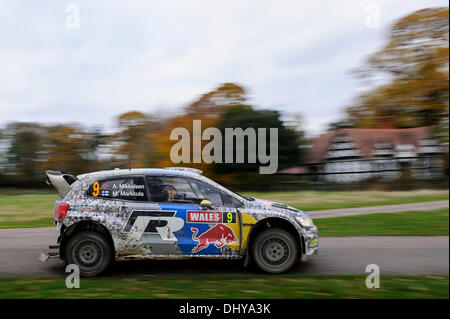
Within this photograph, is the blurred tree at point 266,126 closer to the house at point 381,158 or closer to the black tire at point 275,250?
the house at point 381,158

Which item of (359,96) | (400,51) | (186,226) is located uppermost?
(400,51)

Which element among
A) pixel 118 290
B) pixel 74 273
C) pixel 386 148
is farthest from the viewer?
pixel 386 148

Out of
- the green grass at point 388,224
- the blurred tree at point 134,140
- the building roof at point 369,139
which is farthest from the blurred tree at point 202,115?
the green grass at point 388,224

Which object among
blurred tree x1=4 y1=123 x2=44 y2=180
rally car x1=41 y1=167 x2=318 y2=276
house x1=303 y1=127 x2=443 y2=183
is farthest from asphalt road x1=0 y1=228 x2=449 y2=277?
blurred tree x1=4 y1=123 x2=44 y2=180

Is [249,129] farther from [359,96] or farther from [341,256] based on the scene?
[341,256]

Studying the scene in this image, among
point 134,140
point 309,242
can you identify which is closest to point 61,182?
point 309,242

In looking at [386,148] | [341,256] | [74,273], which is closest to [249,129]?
[386,148]

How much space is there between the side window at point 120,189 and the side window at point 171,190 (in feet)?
0.48

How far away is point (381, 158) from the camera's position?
1480 inches

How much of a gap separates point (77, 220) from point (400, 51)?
31416 mm

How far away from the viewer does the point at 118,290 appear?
5730 millimetres

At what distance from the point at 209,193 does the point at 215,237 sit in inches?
28.4

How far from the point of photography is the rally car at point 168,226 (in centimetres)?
652
